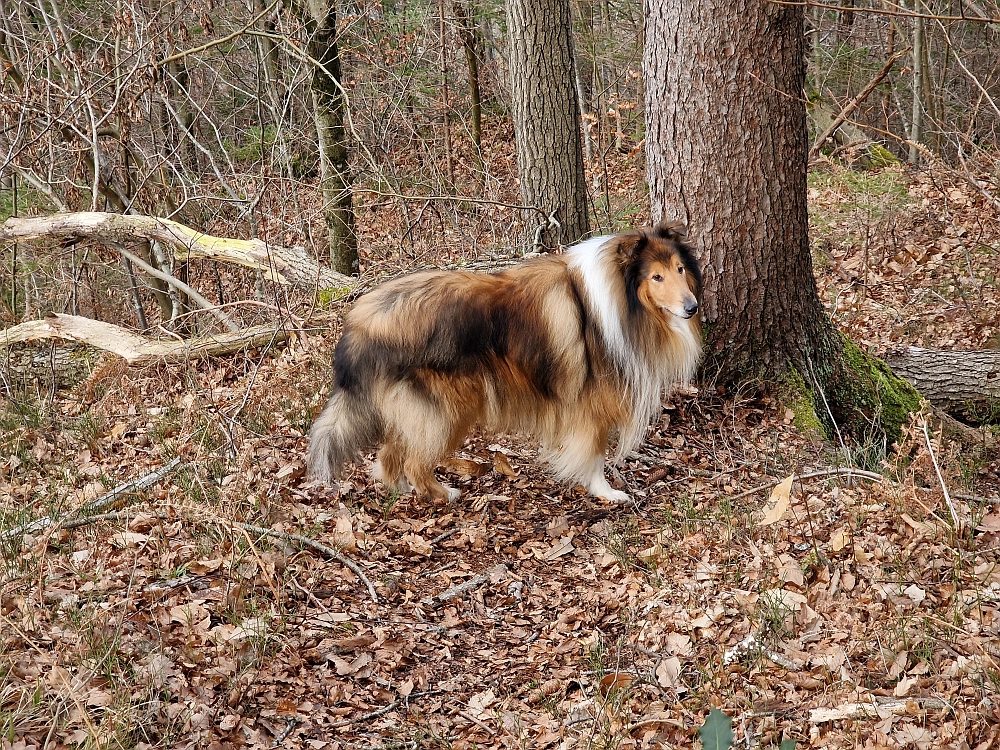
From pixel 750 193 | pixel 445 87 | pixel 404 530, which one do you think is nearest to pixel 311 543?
pixel 404 530

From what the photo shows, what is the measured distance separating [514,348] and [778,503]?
1.67 metres

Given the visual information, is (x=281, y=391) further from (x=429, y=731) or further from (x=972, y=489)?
(x=972, y=489)

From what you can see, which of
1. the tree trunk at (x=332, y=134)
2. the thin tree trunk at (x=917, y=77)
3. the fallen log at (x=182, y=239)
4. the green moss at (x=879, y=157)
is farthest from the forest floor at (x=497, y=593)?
the thin tree trunk at (x=917, y=77)

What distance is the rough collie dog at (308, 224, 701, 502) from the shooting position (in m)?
4.93

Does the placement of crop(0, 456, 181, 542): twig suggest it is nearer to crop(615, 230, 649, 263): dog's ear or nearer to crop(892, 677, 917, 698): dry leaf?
crop(615, 230, 649, 263): dog's ear

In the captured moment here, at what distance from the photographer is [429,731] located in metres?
3.56

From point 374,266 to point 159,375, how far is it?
1.93 metres

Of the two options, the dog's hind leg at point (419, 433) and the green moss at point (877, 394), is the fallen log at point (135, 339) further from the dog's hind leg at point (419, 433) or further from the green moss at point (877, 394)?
the green moss at point (877, 394)

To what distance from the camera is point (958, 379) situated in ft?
20.1

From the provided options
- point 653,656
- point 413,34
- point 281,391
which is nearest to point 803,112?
point 653,656

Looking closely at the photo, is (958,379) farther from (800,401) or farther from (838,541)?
(838,541)

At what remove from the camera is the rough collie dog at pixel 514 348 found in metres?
4.93

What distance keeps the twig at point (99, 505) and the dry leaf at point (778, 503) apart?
3574mm

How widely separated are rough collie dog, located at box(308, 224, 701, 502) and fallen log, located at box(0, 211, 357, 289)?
2.17 metres
